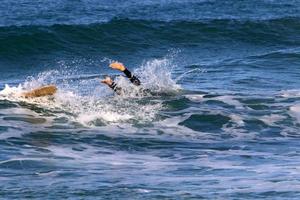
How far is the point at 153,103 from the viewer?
1809 cm

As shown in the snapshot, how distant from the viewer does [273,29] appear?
31.7 metres

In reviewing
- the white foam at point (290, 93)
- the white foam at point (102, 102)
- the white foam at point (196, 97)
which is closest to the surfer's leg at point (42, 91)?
the white foam at point (102, 102)

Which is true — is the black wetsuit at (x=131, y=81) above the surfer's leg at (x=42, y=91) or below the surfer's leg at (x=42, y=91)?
above

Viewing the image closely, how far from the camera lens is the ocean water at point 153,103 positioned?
1135cm

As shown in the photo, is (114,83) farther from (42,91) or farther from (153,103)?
(42,91)

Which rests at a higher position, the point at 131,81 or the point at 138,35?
the point at 138,35

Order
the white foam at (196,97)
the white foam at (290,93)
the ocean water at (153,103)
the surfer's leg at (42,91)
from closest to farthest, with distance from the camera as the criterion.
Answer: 1. the ocean water at (153,103)
2. the surfer's leg at (42,91)
3. the white foam at (196,97)
4. the white foam at (290,93)

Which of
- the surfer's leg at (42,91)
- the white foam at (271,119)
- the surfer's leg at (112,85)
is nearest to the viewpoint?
the white foam at (271,119)

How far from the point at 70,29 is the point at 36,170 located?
1890 cm

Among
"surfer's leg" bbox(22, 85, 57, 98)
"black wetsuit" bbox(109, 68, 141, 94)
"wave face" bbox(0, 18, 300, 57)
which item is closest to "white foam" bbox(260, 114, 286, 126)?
"black wetsuit" bbox(109, 68, 141, 94)

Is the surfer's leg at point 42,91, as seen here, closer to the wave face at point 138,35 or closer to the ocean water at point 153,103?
the ocean water at point 153,103

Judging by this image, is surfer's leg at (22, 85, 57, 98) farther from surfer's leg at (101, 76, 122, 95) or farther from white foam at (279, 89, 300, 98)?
white foam at (279, 89, 300, 98)

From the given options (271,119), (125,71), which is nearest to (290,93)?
(271,119)

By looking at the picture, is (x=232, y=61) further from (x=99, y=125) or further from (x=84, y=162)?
(x=84, y=162)
